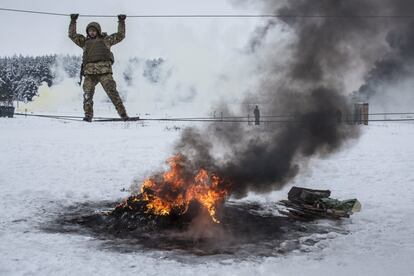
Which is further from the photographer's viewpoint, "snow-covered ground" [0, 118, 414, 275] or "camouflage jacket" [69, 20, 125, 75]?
"camouflage jacket" [69, 20, 125, 75]

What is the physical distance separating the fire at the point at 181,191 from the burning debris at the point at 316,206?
1932 mm

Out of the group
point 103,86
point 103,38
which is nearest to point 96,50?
point 103,38

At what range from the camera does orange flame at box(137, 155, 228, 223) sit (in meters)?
9.96

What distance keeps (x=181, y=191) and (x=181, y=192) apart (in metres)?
0.03

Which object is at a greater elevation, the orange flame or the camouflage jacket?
the camouflage jacket

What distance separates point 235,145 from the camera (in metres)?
13.2

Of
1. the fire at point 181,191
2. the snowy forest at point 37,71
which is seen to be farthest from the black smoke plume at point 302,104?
the snowy forest at point 37,71

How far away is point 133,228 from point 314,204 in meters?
4.77

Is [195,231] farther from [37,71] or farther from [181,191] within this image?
[37,71]

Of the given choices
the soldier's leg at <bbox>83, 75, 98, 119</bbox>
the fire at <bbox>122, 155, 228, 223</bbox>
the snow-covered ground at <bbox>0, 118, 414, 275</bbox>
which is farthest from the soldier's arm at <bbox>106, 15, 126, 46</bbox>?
the snow-covered ground at <bbox>0, 118, 414, 275</bbox>

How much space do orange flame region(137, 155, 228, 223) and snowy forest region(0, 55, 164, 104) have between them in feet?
249

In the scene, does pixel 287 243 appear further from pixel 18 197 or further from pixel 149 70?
pixel 149 70

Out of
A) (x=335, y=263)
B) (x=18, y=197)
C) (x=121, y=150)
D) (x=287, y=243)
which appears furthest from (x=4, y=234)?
(x=121, y=150)

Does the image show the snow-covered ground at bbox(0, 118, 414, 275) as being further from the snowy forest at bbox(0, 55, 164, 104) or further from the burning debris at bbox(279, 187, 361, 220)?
the snowy forest at bbox(0, 55, 164, 104)
